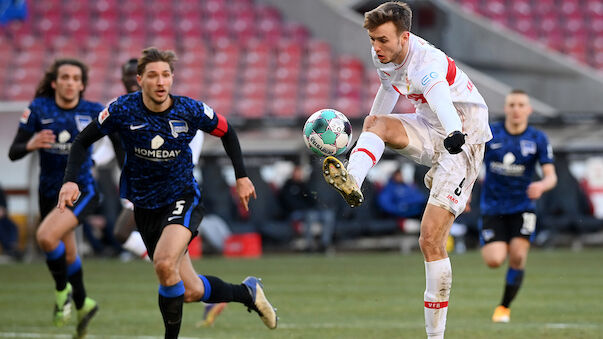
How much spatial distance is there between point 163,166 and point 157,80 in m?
0.64

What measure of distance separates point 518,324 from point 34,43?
18573 millimetres

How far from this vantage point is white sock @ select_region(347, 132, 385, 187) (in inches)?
253

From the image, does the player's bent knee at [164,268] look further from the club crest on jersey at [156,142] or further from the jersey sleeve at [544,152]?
the jersey sleeve at [544,152]

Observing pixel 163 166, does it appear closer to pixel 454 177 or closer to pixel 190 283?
pixel 190 283

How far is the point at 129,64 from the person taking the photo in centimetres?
911

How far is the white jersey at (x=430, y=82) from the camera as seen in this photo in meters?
6.42

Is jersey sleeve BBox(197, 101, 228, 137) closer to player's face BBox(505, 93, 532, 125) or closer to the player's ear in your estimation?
the player's ear

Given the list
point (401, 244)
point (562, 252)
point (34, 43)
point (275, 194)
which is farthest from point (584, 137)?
point (34, 43)

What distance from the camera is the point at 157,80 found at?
667cm

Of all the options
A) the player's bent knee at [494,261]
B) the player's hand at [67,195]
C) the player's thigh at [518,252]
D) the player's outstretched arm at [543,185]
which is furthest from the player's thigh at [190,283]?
the player's thigh at [518,252]

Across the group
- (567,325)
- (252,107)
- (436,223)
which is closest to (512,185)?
(567,325)

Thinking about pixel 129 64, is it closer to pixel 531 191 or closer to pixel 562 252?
pixel 531 191

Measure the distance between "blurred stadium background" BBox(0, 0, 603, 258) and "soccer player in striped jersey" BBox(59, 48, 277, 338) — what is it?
1220 cm

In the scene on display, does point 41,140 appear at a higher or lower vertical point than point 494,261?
higher
